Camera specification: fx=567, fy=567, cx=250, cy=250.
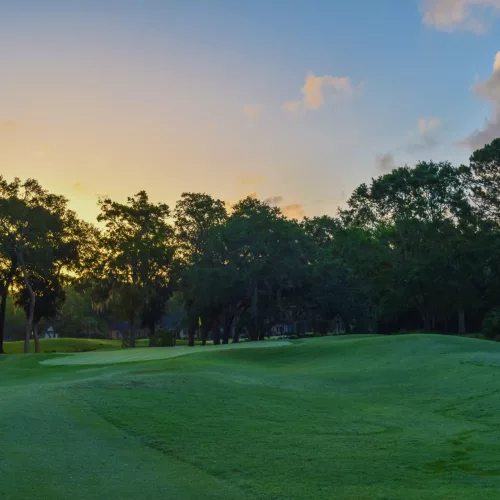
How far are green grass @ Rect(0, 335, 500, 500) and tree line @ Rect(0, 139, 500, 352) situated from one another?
2829 cm

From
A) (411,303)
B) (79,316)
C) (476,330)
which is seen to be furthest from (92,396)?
(79,316)

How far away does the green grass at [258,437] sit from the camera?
6.89m

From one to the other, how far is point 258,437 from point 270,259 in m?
36.5

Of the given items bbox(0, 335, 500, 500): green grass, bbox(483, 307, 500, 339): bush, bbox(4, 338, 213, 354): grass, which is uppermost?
bbox(483, 307, 500, 339): bush

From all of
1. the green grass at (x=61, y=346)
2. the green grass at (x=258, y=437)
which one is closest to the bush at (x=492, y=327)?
the green grass at (x=258, y=437)

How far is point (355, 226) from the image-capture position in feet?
220

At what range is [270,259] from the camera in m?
45.8

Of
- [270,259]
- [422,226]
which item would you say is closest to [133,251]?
[270,259]

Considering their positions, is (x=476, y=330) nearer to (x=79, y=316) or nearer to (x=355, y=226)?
(x=355, y=226)

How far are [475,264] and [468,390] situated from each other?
4049 centimetres

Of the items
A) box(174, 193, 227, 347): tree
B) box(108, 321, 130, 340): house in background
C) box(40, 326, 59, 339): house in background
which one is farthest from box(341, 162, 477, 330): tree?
box(108, 321, 130, 340): house in background

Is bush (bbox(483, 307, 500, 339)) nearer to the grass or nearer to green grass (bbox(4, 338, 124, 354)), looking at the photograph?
the grass

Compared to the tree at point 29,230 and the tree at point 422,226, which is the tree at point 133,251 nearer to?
the tree at point 29,230

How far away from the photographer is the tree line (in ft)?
153
